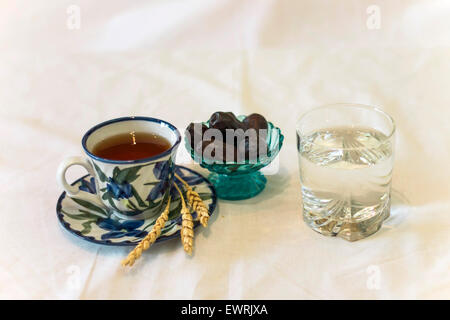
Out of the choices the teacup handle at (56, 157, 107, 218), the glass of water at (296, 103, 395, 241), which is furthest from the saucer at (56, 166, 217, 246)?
the glass of water at (296, 103, 395, 241)

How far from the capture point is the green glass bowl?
84cm

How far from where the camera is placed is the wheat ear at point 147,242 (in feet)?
2.36

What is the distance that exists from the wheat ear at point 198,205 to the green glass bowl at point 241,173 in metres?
0.05

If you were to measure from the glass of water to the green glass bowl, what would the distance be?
0.07 meters

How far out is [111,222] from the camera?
Result: 31.2 inches

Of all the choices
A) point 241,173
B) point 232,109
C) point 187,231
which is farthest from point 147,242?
point 232,109

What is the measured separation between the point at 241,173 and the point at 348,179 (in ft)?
0.56

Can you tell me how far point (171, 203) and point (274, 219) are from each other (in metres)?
0.15

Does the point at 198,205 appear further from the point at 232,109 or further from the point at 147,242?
the point at 232,109

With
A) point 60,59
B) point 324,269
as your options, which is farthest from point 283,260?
point 60,59

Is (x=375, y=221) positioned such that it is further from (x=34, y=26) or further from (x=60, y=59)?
(x=34, y=26)

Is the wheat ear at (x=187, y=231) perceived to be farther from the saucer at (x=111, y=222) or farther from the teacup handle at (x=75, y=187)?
the teacup handle at (x=75, y=187)

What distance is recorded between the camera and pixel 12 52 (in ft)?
4.57

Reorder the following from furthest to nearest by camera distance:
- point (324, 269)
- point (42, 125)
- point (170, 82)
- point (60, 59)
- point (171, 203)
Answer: point (60, 59) → point (170, 82) → point (42, 125) → point (171, 203) → point (324, 269)
